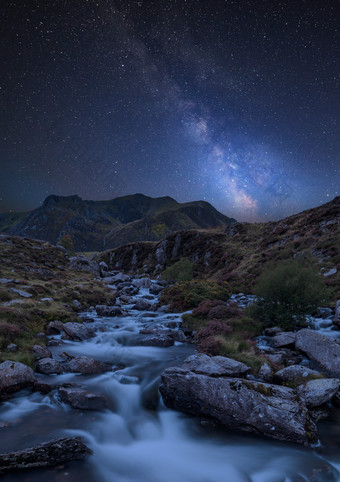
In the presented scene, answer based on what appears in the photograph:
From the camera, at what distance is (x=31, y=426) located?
24.6 feet

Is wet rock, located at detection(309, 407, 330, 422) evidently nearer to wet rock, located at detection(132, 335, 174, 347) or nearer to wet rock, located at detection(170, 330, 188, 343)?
wet rock, located at detection(132, 335, 174, 347)

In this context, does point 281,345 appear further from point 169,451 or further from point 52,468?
point 52,468

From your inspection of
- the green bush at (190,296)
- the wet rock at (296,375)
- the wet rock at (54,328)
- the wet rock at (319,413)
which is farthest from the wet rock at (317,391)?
the green bush at (190,296)

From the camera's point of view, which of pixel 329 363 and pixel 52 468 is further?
pixel 329 363

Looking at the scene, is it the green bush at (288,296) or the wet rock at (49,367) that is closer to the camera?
the wet rock at (49,367)

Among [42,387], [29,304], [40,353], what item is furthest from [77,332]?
[42,387]

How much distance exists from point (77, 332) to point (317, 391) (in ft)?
47.8

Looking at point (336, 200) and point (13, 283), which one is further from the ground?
point (336, 200)

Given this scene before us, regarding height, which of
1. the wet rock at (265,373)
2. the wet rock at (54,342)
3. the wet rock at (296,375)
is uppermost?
the wet rock at (296,375)

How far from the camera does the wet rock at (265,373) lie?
33.0ft

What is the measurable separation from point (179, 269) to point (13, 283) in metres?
29.1

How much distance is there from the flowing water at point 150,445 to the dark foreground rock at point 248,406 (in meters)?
0.32

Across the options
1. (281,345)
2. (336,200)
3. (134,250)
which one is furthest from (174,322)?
(134,250)

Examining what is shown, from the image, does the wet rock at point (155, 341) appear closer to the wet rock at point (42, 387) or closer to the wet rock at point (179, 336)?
the wet rock at point (179, 336)
